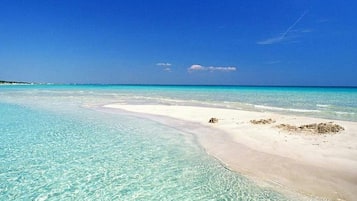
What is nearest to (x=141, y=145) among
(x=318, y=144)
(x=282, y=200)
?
(x=282, y=200)

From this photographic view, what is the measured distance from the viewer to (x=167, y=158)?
24.3 feet

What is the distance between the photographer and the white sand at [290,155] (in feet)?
18.7

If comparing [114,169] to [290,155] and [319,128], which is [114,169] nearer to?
[290,155]

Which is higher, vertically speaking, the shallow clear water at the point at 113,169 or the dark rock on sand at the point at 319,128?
the dark rock on sand at the point at 319,128

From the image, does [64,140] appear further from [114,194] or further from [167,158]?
[114,194]

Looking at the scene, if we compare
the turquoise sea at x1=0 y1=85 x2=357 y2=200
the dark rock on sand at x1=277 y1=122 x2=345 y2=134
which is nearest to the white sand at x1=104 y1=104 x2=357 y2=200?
the dark rock on sand at x1=277 y1=122 x2=345 y2=134

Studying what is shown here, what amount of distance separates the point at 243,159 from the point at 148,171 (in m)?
2.57

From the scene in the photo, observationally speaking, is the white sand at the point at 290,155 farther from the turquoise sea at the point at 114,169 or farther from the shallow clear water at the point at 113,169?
the shallow clear water at the point at 113,169

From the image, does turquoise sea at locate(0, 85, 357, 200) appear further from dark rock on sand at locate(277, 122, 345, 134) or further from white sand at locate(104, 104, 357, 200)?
dark rock on sand at locate(277, 122, 345, 134)

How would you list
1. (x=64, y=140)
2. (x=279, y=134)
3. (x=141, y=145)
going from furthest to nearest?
(x=279, y=134)
(x=64, y=140)
(x=141, y=145)

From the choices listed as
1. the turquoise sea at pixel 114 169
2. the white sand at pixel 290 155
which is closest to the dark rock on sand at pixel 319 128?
the white sand at pixel 290 155

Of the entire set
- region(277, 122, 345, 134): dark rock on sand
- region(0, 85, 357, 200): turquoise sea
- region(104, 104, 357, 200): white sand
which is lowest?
region(0, 85, 357, 200): turquoise sea

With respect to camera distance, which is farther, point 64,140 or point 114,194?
point 64,140

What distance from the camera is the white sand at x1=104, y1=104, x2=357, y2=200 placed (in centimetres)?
570
